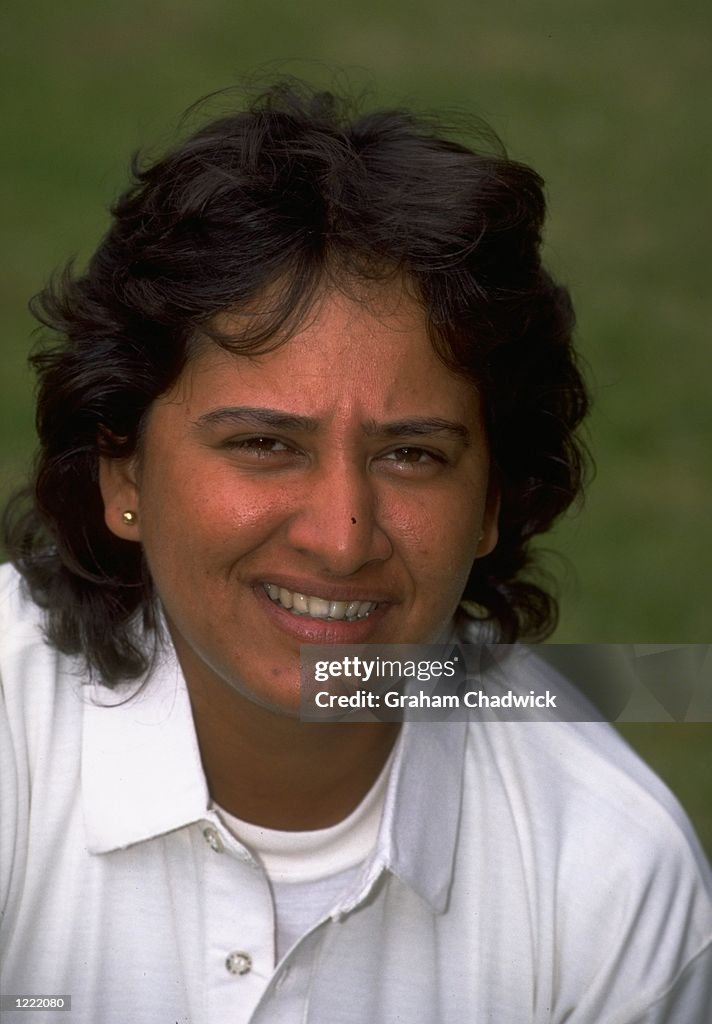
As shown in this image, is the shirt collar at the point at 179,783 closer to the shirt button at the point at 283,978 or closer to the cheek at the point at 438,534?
the shirt button at the point at 283,978

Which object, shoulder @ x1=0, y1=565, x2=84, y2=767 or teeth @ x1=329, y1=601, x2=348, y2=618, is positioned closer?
teeth @ x1=329, y1=601, x2=348, y2=618

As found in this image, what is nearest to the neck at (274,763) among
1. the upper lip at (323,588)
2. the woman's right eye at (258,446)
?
the upper lip at (323,588)

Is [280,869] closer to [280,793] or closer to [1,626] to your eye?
[280,793]

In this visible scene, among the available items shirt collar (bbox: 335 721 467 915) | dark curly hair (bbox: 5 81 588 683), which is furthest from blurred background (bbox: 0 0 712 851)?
shirt collar (bbox: 335 721 467 915)

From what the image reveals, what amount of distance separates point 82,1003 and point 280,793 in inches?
14.6

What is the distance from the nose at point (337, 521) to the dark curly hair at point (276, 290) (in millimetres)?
186

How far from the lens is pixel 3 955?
74.5 inches

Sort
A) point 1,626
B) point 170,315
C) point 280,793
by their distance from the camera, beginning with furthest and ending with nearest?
point 1,626
point 280,793
point 170,315

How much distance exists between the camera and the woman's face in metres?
1.73

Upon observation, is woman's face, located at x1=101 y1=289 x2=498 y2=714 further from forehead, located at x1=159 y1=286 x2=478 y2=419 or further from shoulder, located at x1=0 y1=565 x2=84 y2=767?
shoulder, located at x1=0 y1=565 x2=84 y2=767

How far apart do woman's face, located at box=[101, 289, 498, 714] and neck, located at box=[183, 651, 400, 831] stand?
0.14 meters

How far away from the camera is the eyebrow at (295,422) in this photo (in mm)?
1721

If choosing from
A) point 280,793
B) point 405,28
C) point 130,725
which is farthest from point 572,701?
point 405,28

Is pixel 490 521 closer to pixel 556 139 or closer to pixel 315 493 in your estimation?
pixel 315 493
